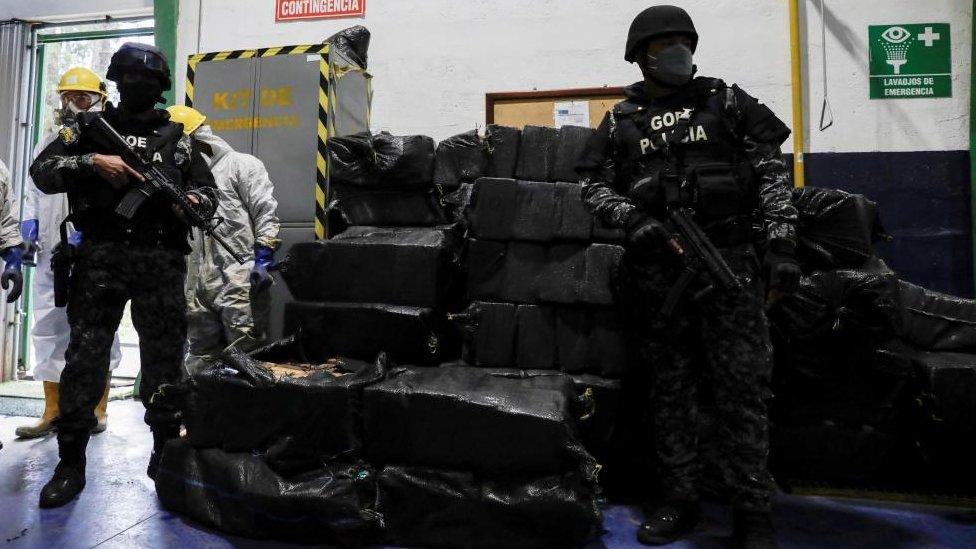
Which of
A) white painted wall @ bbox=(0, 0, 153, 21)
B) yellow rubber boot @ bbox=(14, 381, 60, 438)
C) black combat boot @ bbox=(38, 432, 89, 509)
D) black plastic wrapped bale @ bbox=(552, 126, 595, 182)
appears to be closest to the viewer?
black combat boot @ bbox=(38, 432, 89, 509)

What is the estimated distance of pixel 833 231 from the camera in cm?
234

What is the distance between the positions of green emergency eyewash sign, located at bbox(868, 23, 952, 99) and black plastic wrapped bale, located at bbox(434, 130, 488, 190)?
2.31 m

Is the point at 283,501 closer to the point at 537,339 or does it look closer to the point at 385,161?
the point at 537,339

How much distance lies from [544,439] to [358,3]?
326 centimetres

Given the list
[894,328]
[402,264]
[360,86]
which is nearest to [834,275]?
[894,328]

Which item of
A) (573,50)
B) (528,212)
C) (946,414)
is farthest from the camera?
(573,50)

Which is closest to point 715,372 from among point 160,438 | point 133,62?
point 160,438

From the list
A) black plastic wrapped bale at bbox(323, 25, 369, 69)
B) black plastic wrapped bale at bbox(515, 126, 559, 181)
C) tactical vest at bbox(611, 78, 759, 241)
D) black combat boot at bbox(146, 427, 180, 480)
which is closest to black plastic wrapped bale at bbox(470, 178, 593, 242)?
black plastic wrapped bale at bbox(515, 126, 559, 181)

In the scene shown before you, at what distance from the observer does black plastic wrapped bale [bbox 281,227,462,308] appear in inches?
92.0

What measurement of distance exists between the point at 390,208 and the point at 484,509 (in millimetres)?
1477

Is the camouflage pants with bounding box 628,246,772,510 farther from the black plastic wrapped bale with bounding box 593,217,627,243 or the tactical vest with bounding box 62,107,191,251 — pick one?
the tactical vest with bounding box 62,107,191,251

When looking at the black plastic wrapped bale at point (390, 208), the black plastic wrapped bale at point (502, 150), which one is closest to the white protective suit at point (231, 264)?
the black plastic wrapped bale at point (390, 208)

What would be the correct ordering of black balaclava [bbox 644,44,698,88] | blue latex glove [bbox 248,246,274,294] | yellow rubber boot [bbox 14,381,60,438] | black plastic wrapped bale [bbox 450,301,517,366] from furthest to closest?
yellow rubber boot [bbox 14,381,60,438] → blue latex glove [bbox 248,246,274,294] → black plastic wrapped bale [bbox 450,301,517,366] → black balaclava [bbox 644,44,698,88]

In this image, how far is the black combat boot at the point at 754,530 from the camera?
1.74 meters
